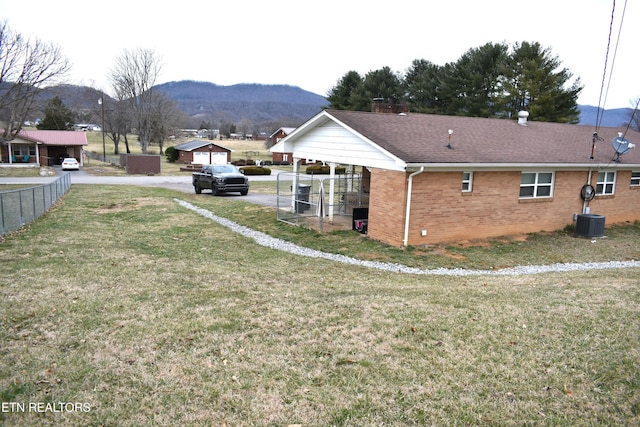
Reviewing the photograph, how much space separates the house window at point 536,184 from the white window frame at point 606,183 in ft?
A: 10.4

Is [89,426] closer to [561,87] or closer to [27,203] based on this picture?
[27,203]

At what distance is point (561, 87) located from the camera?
141 ft

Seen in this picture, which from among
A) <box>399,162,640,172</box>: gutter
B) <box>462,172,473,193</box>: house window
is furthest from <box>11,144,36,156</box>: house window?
<box>462,172,473,193</box>: house window

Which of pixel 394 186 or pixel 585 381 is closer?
pixel 585 381

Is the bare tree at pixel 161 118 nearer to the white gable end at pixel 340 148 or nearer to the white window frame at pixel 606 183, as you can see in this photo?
the white gable end at pixel 340 148

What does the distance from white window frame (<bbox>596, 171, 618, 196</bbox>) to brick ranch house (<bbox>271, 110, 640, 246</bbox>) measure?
0.04 meters

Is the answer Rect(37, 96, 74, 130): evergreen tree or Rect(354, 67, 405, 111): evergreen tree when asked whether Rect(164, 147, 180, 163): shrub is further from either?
Rect(37, 96, 74, 130): evergreen tree

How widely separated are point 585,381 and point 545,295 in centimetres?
338

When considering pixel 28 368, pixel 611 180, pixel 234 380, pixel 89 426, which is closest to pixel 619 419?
pixel 234 380

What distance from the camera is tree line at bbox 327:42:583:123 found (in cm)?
4250

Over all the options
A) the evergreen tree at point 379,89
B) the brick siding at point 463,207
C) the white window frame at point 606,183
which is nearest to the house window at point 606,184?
the white window frame at point 606,183

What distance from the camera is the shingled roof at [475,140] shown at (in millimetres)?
14094

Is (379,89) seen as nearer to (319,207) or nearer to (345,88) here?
(345,88)

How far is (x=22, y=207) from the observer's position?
602 inches
